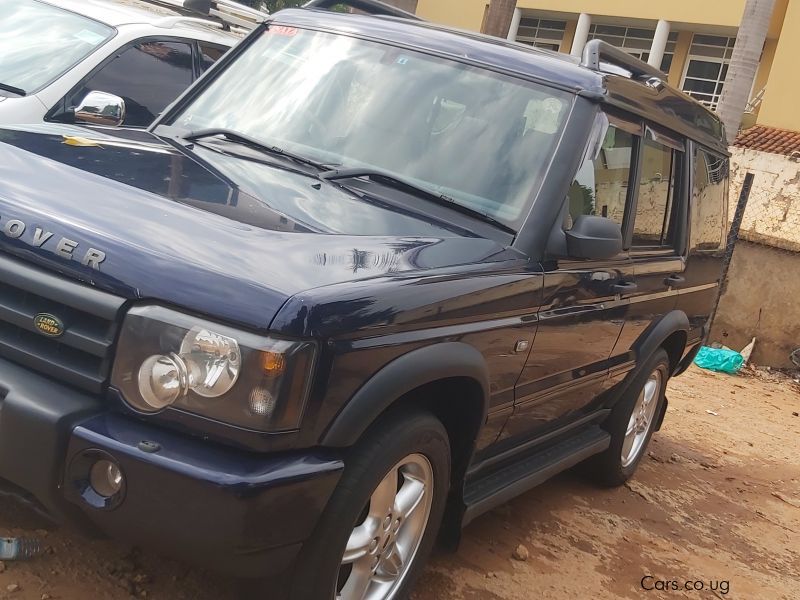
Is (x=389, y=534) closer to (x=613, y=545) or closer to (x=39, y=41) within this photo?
(x=613, y=545)

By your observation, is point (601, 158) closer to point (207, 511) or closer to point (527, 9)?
point (207, 511)

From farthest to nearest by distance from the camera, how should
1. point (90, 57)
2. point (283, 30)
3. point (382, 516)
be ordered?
point (90, 57) < point (283, 30) < point (382, 516)

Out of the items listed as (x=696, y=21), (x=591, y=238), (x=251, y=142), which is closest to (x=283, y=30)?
(x=251, y=142)

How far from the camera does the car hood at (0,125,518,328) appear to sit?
259 cm

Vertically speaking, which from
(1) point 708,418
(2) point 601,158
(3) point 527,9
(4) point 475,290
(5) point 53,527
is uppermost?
(3) point 527,9

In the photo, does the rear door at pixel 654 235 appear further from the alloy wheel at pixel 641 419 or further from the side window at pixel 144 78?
the side window at pixel 144 78

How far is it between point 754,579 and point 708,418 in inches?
152

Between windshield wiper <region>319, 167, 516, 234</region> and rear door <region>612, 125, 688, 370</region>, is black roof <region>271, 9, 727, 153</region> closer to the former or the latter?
rear door <region>612, 125, 688, 370</region>

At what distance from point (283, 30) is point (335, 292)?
7.37 ft

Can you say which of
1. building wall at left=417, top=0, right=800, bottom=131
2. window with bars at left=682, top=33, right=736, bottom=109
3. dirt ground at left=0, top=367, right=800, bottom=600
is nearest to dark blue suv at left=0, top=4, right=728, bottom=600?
dirt ground at left=0, top=367, right=800, bottom=600

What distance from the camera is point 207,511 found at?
8.05ft

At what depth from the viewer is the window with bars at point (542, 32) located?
1208 inches

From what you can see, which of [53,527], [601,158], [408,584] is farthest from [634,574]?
[53,527]

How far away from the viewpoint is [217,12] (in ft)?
27.7
